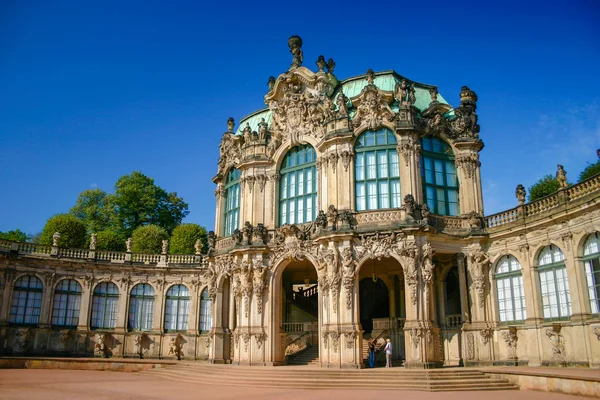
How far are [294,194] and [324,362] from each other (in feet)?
30.7

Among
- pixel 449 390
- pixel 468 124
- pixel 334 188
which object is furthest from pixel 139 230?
pixel 449 390

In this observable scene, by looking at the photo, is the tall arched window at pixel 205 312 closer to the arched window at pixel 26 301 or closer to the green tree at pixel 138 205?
the arched window at pixel 26 301

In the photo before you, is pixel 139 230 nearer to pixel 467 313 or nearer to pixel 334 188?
pixel 334 188

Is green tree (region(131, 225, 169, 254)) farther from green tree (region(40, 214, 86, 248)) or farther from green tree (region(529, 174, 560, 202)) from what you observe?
green tree (region(529, 174, 560, 202))

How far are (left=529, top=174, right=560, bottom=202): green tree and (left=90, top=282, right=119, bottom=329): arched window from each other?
105 feet

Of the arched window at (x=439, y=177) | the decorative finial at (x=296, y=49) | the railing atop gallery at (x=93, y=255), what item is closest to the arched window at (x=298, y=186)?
the decorative finial at (x=296, y=49)

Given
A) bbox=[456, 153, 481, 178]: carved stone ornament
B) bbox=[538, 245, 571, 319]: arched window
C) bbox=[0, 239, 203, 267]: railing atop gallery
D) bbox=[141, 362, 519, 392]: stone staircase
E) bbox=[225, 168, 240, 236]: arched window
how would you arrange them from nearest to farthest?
bbox=[141, 362, 519, 392]: stone staircase → bbox=[538, 245, 571, 319]: arched window → bbox=[456, 153, 481, 178]: carved stone ornament → bbox=[225, 168, 240, 236]: arched window → bbox=[0, 239, 203, 267]: railing atop gallery

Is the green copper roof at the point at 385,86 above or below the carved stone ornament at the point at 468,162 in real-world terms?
above

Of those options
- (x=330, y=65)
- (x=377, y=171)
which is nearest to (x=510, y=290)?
(x=377, y=171)

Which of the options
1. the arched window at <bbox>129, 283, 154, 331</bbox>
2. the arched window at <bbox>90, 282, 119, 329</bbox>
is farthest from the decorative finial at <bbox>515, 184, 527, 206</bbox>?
the arched window at <bbox>90, 282, 119, 329</bbox>

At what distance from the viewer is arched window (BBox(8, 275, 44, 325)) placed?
34.5 metres

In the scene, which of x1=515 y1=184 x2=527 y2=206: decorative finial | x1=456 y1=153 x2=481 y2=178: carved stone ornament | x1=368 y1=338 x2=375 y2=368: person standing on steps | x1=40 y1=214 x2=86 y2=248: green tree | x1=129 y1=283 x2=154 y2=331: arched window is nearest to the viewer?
x1=368 y1=338 x2=375 y2=368: person standing on steps

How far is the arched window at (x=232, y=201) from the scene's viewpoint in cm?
3272

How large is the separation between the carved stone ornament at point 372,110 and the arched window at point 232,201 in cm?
868
